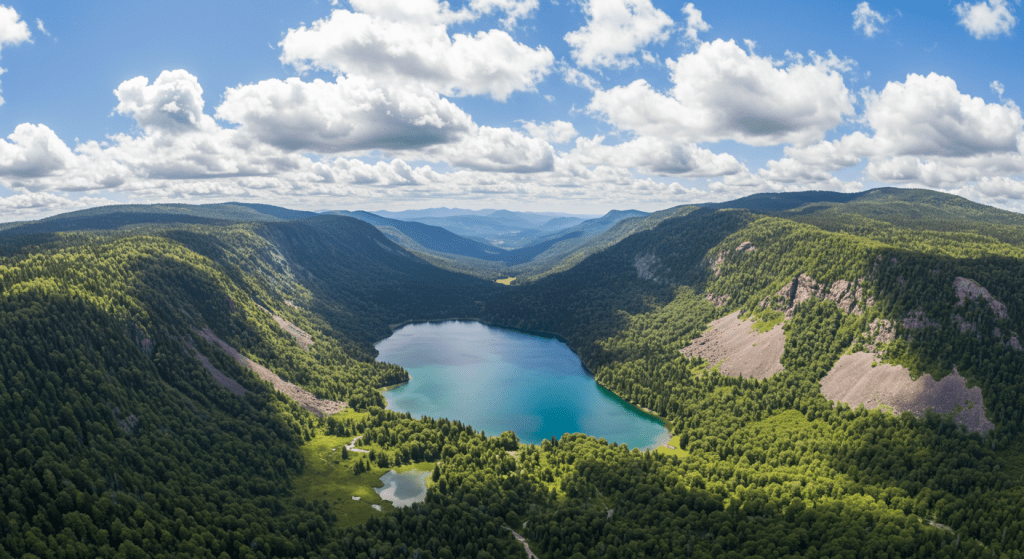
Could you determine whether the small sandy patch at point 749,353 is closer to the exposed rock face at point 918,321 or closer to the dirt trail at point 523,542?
the exposed rock face at point 918,321

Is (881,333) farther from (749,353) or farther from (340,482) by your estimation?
(340,482)

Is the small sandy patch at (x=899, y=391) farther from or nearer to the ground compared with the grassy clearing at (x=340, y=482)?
farther from the ground

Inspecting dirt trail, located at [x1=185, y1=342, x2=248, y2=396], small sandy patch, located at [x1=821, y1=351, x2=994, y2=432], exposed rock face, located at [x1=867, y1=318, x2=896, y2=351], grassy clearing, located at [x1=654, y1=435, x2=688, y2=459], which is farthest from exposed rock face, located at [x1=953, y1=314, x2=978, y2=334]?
dirt trail, located at [x1=185, y1=342, x2=248, y2=396]

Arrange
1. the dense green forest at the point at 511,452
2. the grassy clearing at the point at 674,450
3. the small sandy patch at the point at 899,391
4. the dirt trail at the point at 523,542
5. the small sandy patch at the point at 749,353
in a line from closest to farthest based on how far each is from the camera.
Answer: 1. the dense green forest at the point at 511,452
2. the dirt trail at the point at 523,542
3. the small sandy patch at the point at 899,391
4. the grassy clearing at the point at 674,450
5. the small sandy patch at the point at 749,353

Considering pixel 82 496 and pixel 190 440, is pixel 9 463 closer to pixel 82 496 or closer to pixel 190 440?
pixel 82 496

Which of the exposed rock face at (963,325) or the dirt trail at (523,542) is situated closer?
the dirt trail at (523,542)

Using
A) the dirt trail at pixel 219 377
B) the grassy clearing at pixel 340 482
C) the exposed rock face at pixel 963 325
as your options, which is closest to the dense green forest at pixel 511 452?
the exposed rock face at pixel 963 325
